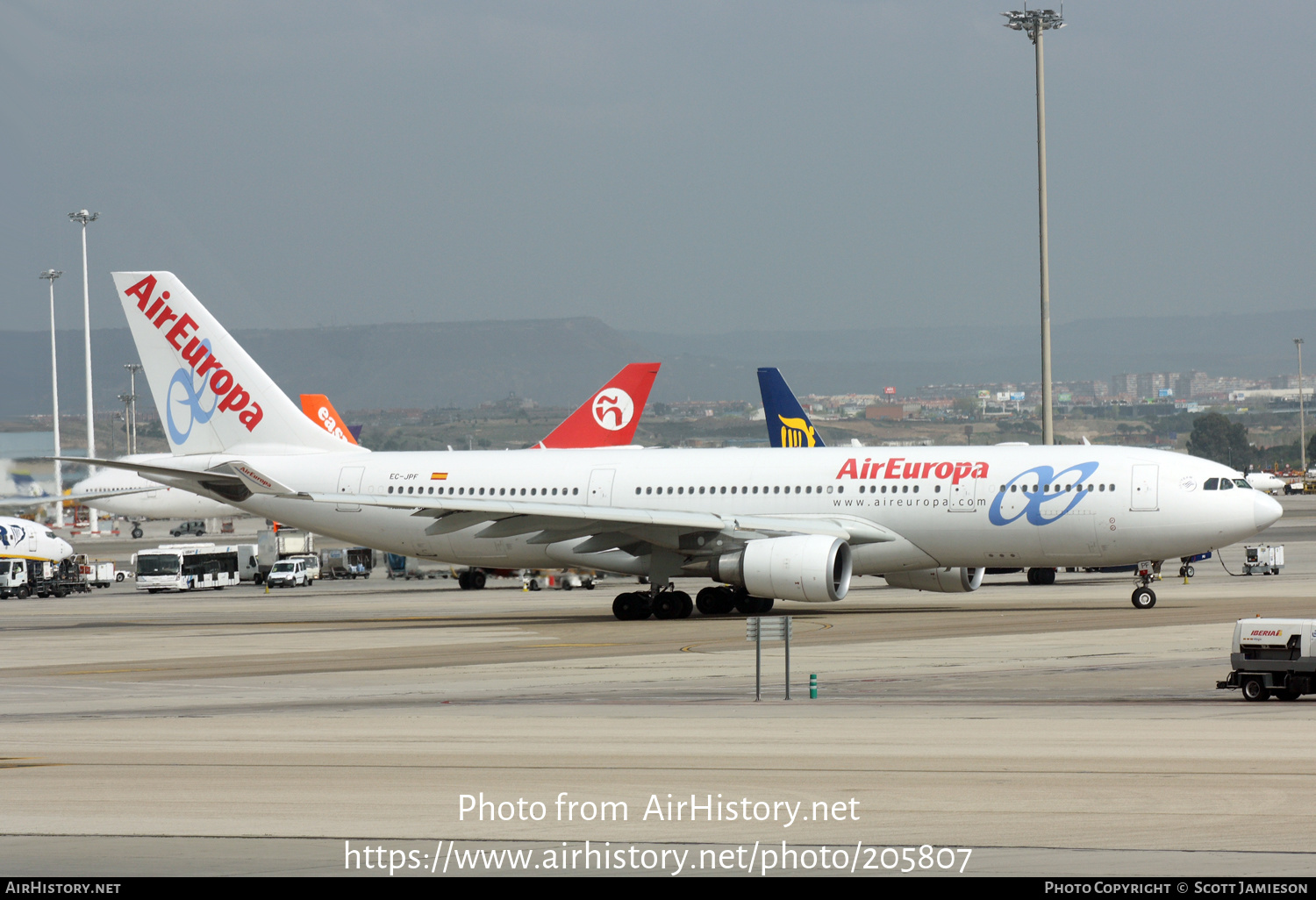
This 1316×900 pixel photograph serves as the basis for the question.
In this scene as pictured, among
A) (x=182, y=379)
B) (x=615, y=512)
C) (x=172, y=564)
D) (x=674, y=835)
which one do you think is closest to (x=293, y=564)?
(x=172, y=564)

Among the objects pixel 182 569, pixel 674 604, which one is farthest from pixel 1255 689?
pixel 182 569

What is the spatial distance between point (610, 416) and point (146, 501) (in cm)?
4076

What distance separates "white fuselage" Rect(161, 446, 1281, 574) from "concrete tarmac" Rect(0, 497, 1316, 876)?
8.59ft

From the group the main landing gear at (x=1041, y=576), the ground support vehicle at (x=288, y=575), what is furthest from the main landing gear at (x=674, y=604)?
the ground support vehicle at (x=288, y=575)

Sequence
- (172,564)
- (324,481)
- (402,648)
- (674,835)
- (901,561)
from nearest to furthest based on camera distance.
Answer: (674,835) → (402,648) → (901,561) → (324,481) → (172,564)

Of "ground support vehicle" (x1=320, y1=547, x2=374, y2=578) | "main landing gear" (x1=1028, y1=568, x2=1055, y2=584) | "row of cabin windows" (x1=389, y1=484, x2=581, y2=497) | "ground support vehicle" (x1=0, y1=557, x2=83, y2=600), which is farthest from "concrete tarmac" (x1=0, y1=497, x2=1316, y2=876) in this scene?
"ground support vehicle" (x1=320, y1=547, x2=374, y2=578)

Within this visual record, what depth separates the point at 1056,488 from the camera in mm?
40312

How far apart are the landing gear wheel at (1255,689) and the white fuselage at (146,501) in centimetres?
5531

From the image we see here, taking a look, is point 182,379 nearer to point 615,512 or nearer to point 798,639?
point 615,512

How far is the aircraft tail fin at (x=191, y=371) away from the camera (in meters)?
47.1

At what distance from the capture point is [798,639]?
3500 centimetres

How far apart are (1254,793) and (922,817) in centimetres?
337

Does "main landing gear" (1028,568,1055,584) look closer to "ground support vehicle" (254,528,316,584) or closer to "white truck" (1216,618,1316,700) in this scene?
"white truck" (1216,618,1316,700)

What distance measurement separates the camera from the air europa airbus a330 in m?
40.2
